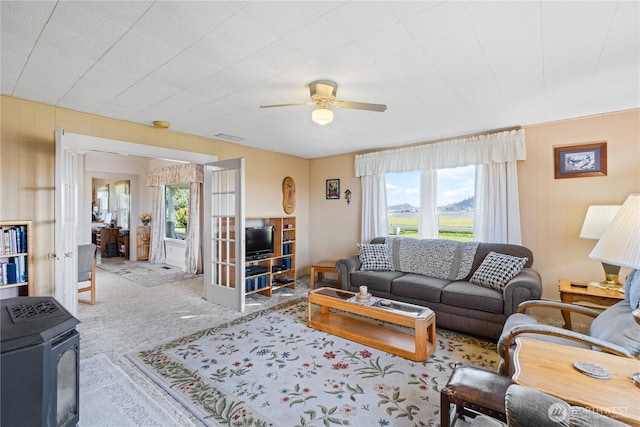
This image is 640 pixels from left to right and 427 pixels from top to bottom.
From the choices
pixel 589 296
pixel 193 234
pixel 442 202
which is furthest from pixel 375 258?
pixel 193 234

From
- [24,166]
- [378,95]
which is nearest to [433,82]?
[378,95]

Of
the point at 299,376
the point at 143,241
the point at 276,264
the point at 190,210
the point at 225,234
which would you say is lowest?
the point at 299,376

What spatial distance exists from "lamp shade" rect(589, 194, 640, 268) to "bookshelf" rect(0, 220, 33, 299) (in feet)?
14.6

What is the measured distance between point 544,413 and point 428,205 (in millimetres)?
3926

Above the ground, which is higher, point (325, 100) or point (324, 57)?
point (324, 57)

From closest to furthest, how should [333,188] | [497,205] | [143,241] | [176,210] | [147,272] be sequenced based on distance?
[497,205] → [333,188] → [147,272] → [176,210] → [143,241]

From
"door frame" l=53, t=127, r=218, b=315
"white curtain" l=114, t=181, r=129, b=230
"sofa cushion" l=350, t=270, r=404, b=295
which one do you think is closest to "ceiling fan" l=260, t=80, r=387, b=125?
"door frame" l=53, t=127, r=218, b=315

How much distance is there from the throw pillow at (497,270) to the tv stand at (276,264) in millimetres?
2872

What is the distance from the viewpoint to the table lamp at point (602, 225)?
284 centimetres

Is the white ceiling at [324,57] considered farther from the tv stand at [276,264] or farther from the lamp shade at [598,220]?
the tv stand at [276,264]

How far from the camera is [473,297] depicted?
3.12 metres

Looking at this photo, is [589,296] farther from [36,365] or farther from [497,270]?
[36,365]

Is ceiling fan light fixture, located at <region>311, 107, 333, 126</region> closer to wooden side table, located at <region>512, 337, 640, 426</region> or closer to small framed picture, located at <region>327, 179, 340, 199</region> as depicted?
wooden side table, located at <region>512, 337, 640, 426</region>

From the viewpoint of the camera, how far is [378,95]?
2.78 m
